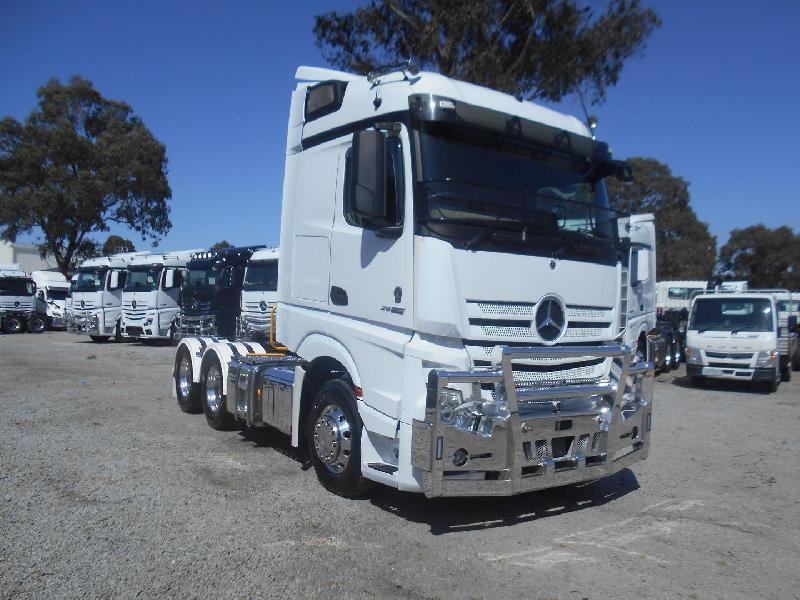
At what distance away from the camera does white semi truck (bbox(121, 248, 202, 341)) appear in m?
22.0

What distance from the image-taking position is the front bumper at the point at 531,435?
172 inches

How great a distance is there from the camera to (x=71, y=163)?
36031mm

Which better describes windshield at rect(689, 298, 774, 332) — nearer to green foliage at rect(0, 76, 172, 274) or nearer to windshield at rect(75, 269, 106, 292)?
windshield at rect(75, 269, 106, 292)

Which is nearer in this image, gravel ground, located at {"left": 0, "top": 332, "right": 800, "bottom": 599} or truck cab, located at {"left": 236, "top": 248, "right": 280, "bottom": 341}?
gravel ground, located at {"left": 0, "top": 332, "right": 800, "bottom": 599}

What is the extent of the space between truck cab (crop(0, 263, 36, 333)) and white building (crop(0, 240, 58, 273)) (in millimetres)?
33395

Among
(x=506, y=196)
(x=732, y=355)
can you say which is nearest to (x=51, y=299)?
(x=732, y=355)

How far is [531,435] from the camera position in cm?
462

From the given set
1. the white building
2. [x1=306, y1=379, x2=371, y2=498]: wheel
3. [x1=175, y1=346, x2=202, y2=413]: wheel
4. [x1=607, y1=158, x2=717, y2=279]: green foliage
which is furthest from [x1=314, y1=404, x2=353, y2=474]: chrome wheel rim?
the white building

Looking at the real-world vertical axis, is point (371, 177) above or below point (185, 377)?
above

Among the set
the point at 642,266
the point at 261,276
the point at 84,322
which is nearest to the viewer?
the point at 642,266

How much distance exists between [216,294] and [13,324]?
18.9 meters

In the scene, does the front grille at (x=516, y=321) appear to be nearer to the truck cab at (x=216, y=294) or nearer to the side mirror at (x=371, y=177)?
the side mirror at (x=371, y=177)

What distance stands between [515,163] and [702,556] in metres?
3.20

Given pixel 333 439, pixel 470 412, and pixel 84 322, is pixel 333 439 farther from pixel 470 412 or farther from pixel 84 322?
pixel 84 322
